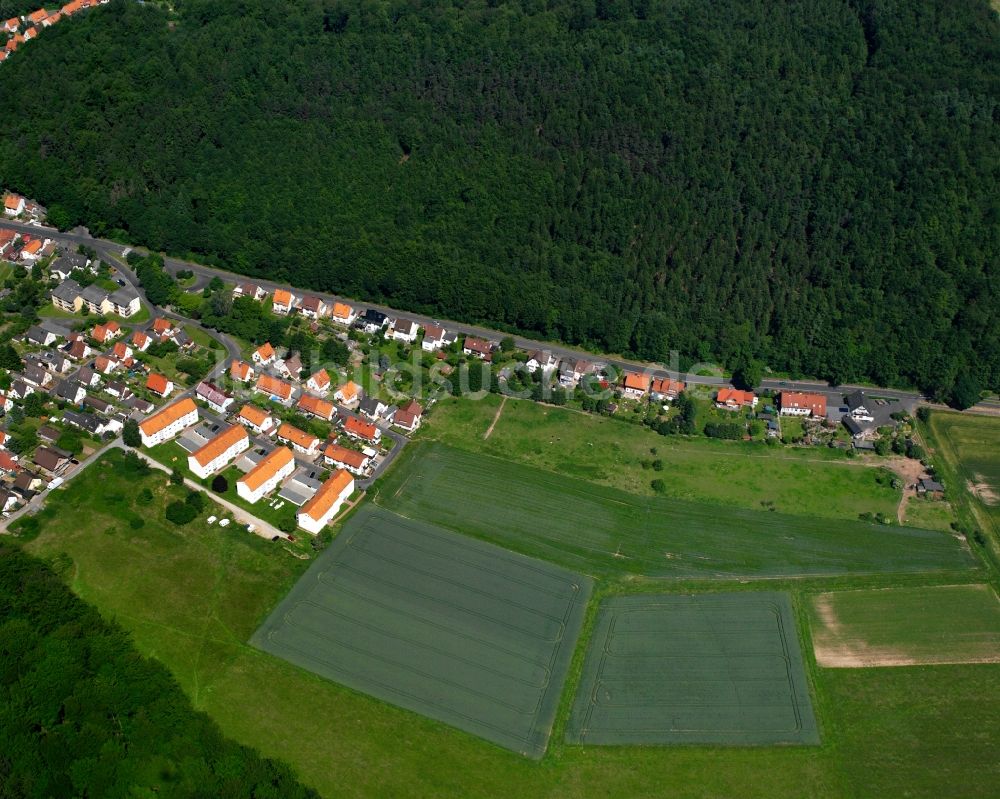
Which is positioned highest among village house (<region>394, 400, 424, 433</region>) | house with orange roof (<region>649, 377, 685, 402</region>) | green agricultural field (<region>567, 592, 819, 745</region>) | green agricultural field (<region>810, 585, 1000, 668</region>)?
village house (<region>394, 400, 424, 433</region>)

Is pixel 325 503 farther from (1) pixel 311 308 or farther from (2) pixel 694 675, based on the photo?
(1) pixel 311 308

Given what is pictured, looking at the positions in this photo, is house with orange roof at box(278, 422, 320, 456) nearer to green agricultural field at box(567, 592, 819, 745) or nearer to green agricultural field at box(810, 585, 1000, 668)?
green agricultural field at box(567, 592, 819, 745)

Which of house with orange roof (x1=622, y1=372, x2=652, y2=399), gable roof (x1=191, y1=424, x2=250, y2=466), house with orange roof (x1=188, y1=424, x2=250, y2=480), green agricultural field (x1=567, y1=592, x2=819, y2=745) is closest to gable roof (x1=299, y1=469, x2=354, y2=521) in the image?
house with orange roof (x1=188, y1=424, x2=250, y2=480)

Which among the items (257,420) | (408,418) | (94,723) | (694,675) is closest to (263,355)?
(257,420)

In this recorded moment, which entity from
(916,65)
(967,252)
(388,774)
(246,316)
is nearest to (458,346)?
(246,316)

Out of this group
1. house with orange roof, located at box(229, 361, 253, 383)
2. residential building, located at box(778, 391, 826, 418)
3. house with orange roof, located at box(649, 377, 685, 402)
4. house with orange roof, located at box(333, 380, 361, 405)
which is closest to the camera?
house with orange roof, located at box(333, 380, 361, 405)

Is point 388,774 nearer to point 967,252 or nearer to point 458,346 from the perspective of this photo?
point 458,346
